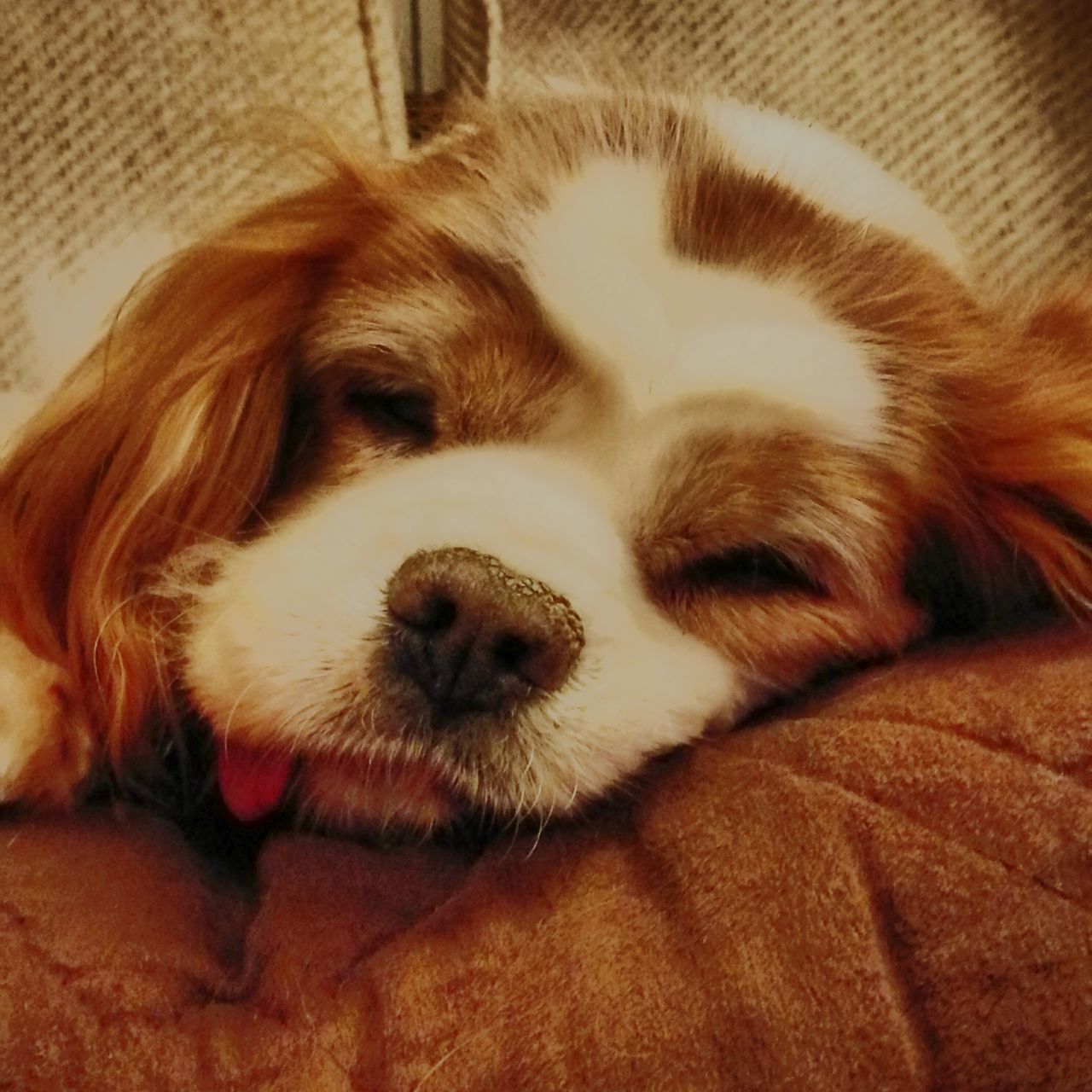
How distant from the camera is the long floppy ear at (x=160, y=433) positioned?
1001mm

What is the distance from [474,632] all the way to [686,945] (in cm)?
24

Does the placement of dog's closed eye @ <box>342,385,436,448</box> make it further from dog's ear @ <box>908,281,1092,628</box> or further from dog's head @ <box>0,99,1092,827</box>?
dog's ear @ <box>908,281,1092,628</box>

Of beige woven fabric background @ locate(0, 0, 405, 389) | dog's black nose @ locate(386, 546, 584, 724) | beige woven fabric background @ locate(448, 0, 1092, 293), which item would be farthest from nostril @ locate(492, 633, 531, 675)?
beige woven fabric background @ locate(448, 0, 1092, 293)

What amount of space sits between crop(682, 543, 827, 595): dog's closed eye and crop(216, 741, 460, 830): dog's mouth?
27 cm

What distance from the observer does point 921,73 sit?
1.77m

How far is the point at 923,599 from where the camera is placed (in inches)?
40.8

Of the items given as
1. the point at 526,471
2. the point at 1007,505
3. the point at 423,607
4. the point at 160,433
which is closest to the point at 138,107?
the point at 160,433

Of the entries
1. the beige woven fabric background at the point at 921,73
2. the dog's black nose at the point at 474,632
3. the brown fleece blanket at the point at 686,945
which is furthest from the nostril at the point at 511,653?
the beige woven fabric background at the point at 921,73

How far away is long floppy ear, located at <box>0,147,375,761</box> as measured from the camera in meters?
1.00

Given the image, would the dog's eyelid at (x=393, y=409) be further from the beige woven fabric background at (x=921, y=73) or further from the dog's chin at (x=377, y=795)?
the beige woven fabric background at (x=921, y=73)

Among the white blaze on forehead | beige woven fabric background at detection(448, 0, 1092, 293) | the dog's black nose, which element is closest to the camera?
the dog's black nose

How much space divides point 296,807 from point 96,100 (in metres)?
1.11

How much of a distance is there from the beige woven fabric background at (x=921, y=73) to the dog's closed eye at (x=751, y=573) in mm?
952

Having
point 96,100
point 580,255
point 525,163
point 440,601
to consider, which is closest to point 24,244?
point 96,100
